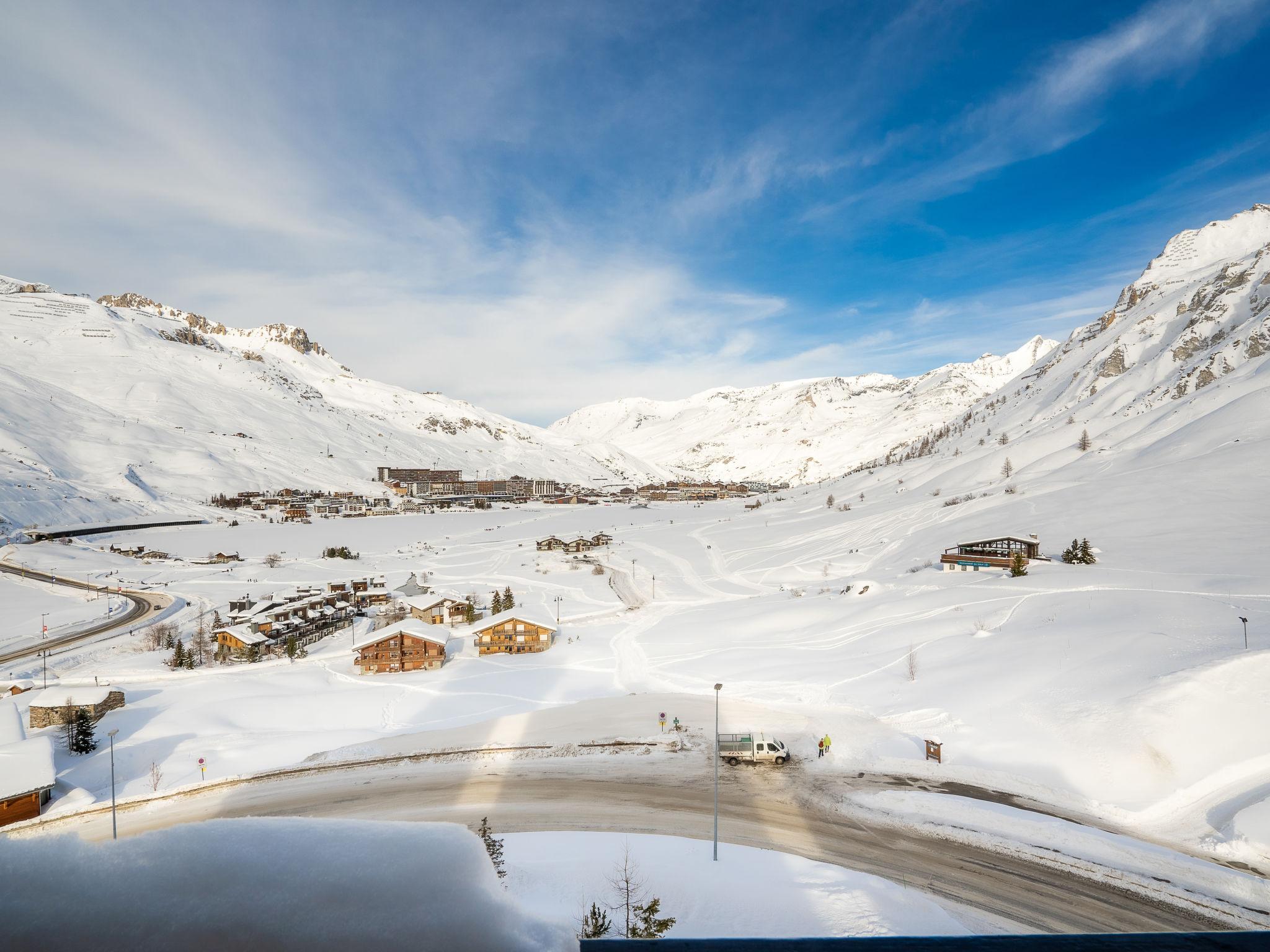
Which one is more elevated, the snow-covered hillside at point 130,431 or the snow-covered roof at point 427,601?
the snow-covered hillside at point 130,431

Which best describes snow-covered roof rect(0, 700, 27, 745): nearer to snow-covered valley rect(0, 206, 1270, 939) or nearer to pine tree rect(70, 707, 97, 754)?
pine tree rect(70, 707, 97, 754)

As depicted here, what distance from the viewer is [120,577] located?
60500 mm

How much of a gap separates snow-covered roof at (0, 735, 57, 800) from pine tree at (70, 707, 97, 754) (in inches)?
128

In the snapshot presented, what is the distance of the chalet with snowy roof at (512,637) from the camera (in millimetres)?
38281

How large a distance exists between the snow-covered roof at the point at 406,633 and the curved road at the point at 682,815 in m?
13.5

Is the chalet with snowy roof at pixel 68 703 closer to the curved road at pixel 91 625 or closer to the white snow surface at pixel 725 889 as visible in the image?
the curved road at pixel 91 625

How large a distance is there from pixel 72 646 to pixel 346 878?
5212 centimetres

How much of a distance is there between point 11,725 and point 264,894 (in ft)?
108

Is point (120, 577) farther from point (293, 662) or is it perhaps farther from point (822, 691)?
point (822, 691)

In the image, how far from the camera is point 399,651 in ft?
116

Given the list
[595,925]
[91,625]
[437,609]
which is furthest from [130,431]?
[595,925]

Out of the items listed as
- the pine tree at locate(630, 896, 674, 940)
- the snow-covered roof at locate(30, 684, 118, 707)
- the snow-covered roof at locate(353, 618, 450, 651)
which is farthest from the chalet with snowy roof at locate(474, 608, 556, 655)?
the pine tree at locate(630, 896, 674, 940)

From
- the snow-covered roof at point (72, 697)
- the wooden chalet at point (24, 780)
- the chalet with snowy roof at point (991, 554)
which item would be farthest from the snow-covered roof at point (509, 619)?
the chalet with snowy roof at point (991, 554)

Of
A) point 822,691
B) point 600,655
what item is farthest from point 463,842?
point 600,655
